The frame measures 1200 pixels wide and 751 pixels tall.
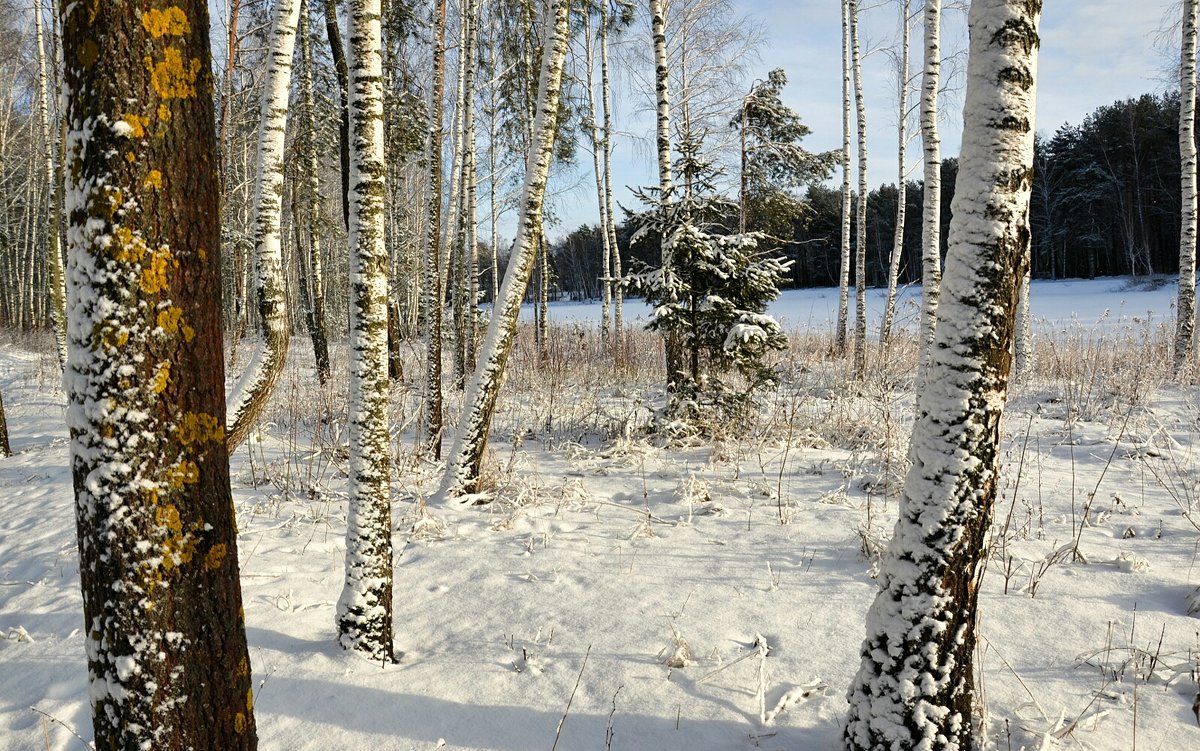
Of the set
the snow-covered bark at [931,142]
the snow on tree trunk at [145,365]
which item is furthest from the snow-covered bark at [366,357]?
the snow-covered bark at [931,142]

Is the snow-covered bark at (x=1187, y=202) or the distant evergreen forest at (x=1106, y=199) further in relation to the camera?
the distant evergreen forest at (x=1106, y=199)

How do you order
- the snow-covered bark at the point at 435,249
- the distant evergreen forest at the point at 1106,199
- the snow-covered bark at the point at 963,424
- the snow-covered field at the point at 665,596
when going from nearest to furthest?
the snow-covered bark at the point at 963,424, the snow-covered field at the point at 665,596, the snow-covered bark at the point at 435,249, the distant evergreen forest at the point at 1106,199

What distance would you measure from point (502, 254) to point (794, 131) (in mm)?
30062

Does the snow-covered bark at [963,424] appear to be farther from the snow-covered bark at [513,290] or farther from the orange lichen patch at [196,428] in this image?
the snow-covered bark at [513,290]

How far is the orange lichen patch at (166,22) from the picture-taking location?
1.19m

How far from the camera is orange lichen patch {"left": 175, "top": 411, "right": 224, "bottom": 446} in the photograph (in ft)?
4.16

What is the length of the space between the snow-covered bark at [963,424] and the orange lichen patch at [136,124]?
199 cm

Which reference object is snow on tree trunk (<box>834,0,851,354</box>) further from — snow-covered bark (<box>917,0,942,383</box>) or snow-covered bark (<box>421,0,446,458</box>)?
snow-covered bark (<box>421,0,446,458</box>)

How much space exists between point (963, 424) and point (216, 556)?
193cm

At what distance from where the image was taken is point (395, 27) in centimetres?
882

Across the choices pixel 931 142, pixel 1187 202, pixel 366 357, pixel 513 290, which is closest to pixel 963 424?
pixel 366 357

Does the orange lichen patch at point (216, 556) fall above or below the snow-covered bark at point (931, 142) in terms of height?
below

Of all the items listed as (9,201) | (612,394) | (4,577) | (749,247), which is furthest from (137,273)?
(9,201)

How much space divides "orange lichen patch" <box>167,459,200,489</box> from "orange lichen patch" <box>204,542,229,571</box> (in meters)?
0.16
